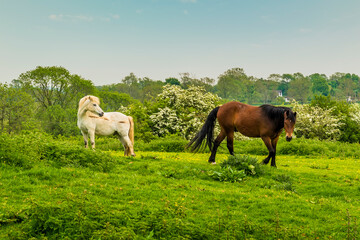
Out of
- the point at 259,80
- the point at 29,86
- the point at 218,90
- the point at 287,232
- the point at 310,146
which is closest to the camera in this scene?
the point at 287,232

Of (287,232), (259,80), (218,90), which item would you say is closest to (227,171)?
(287,232)

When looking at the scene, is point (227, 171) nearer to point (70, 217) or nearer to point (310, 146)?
point (70, 217)

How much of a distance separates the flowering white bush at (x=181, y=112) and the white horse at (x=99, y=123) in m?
14.9

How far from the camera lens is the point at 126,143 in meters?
14.3

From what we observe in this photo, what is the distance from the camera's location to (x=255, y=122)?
41.0ft

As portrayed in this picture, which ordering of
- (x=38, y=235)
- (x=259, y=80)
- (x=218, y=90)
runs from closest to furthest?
(x=38, y=235) → (x=218, y=90) → (x=259, y=80)

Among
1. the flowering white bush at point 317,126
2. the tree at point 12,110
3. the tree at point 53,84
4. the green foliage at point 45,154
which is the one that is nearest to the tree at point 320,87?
the flowering white bush at point 317,126

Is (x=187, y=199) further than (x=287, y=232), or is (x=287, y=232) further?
(x=187, y=199)

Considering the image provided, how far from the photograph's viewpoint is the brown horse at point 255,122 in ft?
39.4

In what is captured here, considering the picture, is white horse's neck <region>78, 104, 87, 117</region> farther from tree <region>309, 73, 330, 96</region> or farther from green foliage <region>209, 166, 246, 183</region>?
tree <region>309, 73, 330, 96</region>

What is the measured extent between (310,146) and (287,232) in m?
17.2

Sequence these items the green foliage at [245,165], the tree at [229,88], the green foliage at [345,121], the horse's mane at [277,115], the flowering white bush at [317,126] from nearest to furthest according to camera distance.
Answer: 1. the green foliage at [245,165]
2. the horse's mane at [277,115]
3. the flowering white bush at [317,126]
4. the green foliage at [345,121]
5. the tree at [229,88]

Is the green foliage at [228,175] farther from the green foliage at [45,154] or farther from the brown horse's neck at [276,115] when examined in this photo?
the green foliage at [45,154]

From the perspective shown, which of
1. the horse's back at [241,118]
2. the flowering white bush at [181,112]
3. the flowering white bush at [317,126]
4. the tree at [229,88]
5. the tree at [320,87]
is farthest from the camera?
the tree at [320,87]
